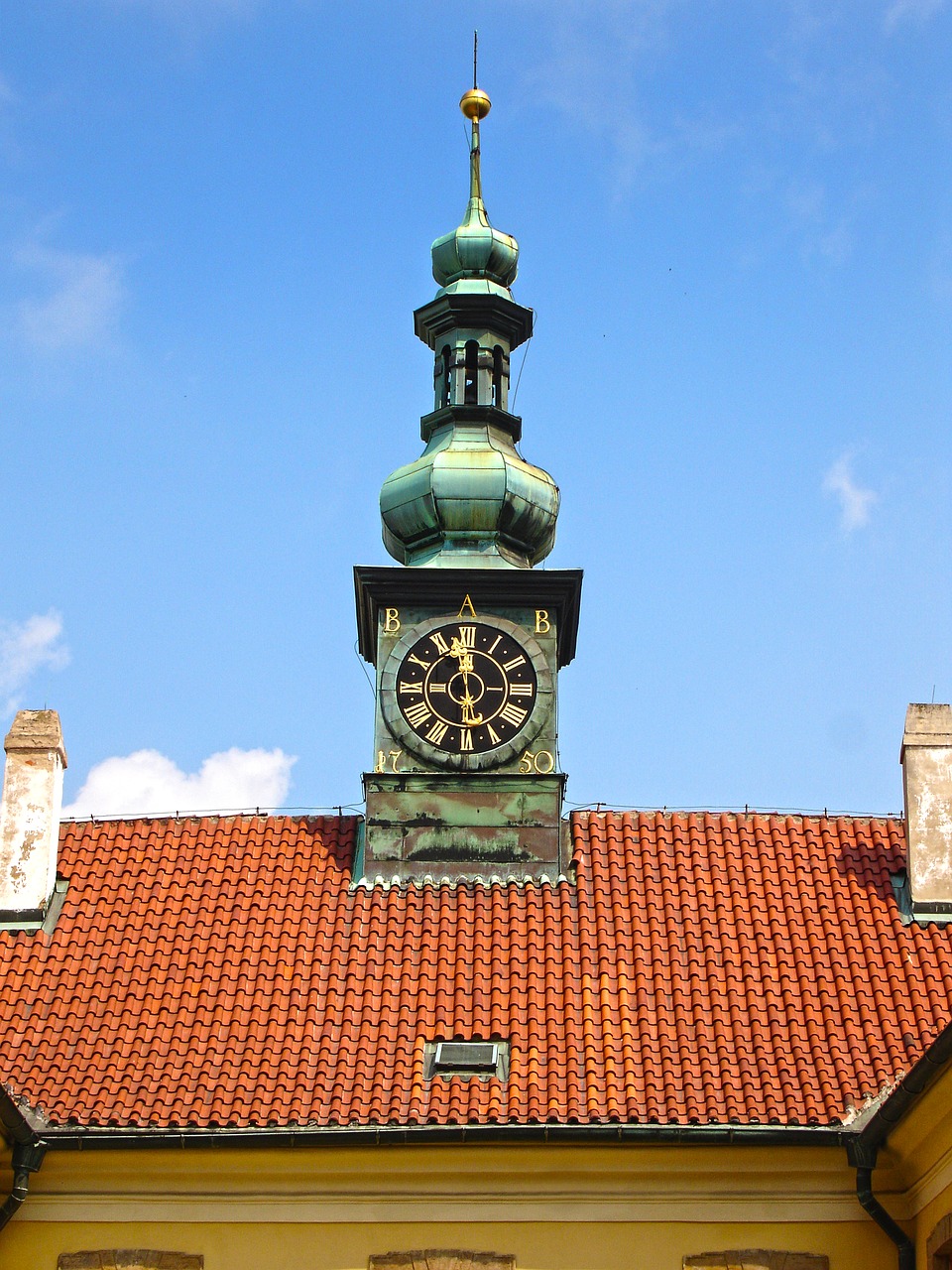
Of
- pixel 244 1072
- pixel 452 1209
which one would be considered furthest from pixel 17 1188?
pixel 452 1209

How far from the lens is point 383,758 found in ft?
72.2

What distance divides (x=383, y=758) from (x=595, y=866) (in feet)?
7.89

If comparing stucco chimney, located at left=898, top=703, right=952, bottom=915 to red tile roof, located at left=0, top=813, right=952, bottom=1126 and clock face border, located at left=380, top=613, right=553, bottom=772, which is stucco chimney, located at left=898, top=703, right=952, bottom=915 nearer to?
red tile roof, located at left=0, top=813, right=952, bottom=1126

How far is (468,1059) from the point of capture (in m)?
18.3

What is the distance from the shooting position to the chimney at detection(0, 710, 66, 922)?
20.5m

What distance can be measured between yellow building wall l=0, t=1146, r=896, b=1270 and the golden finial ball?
13.4 metres

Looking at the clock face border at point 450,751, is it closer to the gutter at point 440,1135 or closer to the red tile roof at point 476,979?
the red tile roof at point 476,979

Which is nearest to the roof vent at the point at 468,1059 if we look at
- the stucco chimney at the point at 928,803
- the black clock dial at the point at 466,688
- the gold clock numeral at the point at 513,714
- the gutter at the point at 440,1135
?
the gutter at the point at 440,1135

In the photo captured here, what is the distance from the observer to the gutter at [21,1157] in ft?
55.9

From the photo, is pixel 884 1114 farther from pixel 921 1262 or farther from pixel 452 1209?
pixel 452 1209

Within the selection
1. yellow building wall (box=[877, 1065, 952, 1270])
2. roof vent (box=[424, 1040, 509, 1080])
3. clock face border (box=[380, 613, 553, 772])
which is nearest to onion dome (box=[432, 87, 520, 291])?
clock face border (box=[380, 613, 553, 772])

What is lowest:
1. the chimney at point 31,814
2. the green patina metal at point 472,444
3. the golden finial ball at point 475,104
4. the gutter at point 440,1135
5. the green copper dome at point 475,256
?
the gutter at point 440,1135

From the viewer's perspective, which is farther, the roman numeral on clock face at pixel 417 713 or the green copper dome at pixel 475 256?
the green copper dome at pixel 475 256

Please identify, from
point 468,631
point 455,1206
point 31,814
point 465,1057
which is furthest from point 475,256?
point 455,1206
